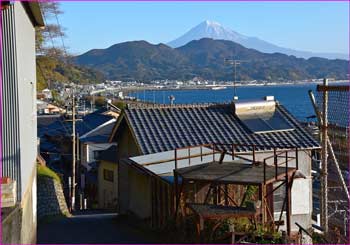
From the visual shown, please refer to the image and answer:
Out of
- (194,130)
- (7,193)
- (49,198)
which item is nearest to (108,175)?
(49,198)

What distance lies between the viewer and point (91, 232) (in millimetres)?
14672

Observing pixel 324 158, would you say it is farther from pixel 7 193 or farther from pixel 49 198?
pixel 49 198

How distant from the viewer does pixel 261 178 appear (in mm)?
9352

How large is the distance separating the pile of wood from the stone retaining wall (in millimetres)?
11479

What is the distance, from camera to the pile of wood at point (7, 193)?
7715 millimetres

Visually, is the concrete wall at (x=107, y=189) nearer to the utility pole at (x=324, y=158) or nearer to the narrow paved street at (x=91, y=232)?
the narrow paved street at (x=91, y=232)

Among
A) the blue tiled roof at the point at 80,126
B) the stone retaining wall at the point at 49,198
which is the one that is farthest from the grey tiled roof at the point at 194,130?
the blue tiled roof at the point at 80,126

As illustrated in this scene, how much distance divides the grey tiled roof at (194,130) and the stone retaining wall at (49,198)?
224 inches

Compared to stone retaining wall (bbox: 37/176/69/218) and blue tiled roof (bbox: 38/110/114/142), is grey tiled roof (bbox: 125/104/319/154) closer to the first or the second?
stone retaining wall (bbox: 37/176/69/218)

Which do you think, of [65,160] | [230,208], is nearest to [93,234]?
[230,208]

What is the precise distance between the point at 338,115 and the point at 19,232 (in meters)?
7.58

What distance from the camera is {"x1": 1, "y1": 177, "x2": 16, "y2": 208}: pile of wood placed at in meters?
7.71

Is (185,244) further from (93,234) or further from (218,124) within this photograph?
(218,124)

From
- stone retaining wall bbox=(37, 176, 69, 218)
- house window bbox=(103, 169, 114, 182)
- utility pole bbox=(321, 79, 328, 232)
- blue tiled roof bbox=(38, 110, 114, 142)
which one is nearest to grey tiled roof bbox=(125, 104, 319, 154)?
utility pole bbox=(321, 79, 328, 232)
